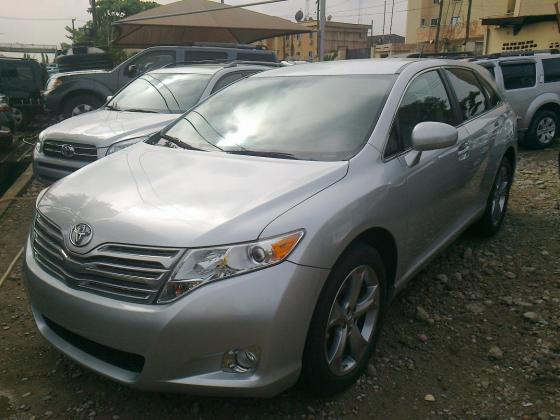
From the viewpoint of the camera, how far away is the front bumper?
1.99 meters

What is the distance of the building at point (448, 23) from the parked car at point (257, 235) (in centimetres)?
3635

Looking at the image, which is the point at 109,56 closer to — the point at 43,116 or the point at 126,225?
the point at 43,116

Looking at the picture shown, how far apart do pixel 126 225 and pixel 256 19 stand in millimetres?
17046

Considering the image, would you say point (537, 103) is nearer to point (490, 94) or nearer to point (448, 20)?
point (490, 94)

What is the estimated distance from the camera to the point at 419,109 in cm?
328

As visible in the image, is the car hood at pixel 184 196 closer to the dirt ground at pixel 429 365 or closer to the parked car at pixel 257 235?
the parked car at pixel 257 235

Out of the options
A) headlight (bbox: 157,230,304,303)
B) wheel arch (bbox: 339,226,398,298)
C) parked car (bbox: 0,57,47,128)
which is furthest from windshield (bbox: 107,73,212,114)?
parked car (bbox: 0,57,47,128)

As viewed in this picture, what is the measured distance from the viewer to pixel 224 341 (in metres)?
2.01

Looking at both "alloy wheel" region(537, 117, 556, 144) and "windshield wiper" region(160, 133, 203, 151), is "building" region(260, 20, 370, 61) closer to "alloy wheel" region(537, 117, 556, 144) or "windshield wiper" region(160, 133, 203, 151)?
"alloy wheel" region(537, 117, 556, 144)

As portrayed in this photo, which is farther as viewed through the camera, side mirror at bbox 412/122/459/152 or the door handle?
the door handle

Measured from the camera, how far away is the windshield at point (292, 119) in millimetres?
2869

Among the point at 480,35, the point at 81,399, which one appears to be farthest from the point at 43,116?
the point at 480,35

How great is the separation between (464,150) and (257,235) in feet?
6.95

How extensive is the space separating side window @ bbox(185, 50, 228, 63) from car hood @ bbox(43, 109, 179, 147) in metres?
4.51
